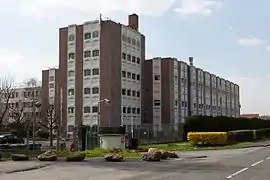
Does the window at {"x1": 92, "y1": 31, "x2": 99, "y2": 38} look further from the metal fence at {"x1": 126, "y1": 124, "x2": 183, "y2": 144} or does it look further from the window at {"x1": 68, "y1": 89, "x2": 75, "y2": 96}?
the metal fence at {"x1": 126, "y1": 124, "x2": 183, "y2": 144}

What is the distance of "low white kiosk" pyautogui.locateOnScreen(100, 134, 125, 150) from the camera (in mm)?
39875

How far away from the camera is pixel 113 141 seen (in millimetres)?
39969

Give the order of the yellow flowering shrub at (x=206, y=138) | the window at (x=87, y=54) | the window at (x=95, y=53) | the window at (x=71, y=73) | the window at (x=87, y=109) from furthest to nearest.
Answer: the window at (x=71, y=73)
the window at (x=87, y=54)
the window at (x=95, y=53)
the window at (x=87, y=109)
the yellow flowering shrub at (x=206, y=138)

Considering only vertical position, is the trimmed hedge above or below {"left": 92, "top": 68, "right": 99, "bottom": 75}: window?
below

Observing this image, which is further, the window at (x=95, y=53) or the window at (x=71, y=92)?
the window at (x=71, y=92)

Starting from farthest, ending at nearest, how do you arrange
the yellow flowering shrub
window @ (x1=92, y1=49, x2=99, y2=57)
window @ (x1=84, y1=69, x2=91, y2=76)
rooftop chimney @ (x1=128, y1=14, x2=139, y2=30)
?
rooftop chimney @ (x1=128, y1=14, x2=139, y2=30) < window @ (x1=84, y1=69, x2=91, y2=76) < window @ (x1=92, y1=49, x2=99, y2=57) < the yellow flowering shrub

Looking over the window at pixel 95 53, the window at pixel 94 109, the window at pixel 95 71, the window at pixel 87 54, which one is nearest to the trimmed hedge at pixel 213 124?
the window at pixel 94 109

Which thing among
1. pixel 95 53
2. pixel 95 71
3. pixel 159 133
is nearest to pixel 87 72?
pixel 95 71

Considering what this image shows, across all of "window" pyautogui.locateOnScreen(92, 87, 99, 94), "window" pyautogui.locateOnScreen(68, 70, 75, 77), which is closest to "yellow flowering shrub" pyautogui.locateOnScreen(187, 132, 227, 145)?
"window" pyautogui.locateOnScreen(92, 87, 99, 94)

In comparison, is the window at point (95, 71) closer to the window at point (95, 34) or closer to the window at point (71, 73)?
the window at point (71, 73)

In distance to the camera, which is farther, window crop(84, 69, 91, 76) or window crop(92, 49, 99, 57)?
window crop(84, 69, 91, 76)

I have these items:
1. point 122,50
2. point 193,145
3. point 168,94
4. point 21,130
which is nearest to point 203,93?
point 168,94

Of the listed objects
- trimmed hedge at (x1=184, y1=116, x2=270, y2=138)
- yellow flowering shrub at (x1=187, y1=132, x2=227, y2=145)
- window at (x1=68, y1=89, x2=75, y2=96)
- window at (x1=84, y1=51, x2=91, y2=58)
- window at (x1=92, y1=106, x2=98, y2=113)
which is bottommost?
yellow flowering shrub at (x1=187, y1=132, x2=227, y2=145)

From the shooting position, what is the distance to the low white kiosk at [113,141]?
131ft
